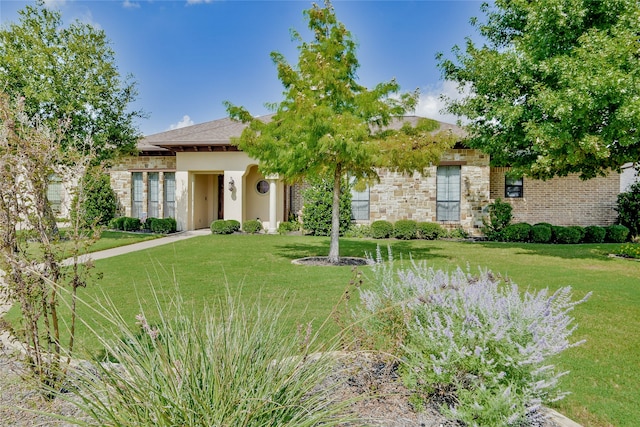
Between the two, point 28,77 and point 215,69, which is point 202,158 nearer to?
point 215,69

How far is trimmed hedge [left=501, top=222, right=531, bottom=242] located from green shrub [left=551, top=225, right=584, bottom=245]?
1.06 meters

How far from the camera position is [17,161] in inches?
99.0

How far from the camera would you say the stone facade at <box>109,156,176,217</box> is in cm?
1844

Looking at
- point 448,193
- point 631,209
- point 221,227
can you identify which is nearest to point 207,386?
point 221,227

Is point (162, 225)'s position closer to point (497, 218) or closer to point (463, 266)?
point (463, 266)

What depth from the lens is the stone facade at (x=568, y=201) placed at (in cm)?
1695

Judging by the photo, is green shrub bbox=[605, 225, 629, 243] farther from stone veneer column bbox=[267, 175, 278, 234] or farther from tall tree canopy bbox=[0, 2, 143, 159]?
tall tree canopy bbox=[0, 2, 143, 159]

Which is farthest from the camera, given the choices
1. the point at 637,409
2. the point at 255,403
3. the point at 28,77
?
the point at 28,77

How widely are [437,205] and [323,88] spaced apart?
32.2 feet

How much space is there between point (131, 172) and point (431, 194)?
46.0ft

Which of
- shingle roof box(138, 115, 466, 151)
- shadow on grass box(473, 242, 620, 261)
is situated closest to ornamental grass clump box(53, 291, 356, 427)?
shadow on grass box(473, 242, 620, 261)

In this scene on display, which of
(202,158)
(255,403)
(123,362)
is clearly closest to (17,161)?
(123,362)

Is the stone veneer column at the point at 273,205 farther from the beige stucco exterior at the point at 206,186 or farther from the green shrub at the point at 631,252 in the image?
the green shrub at the point at 631,252

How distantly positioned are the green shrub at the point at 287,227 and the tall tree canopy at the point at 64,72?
23.0ft
